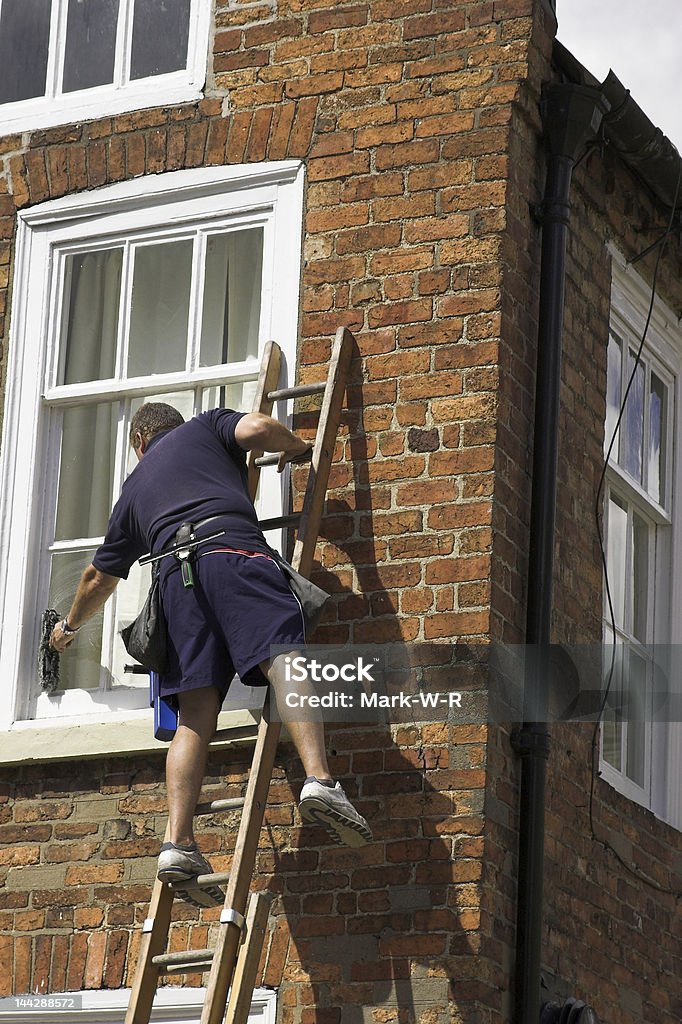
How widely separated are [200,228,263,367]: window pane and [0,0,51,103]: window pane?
4.34 feet

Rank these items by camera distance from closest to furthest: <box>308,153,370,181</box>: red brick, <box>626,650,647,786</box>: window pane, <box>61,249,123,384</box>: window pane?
<box>308,153,370,181</box>: red brick, <box>61,249,123,384</box>: window pane, <box>626,650,647,786</box>: window pane

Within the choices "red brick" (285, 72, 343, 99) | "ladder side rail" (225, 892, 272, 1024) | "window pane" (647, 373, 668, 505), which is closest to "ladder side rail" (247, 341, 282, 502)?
"red brick" (285, 72, 343, 99)

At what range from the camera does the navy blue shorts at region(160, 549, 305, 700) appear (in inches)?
246

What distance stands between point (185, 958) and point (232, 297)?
284 centimetres

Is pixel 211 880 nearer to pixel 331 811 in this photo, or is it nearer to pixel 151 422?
pixel 331 811

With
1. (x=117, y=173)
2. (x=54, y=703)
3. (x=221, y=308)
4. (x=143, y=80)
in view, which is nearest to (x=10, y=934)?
(x=54, y=703)

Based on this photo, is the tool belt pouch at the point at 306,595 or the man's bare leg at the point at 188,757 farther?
the tool belt pouch at the point at 306,595

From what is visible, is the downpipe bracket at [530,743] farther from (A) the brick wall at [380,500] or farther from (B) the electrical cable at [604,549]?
(B) the electrical cable at [604,549]

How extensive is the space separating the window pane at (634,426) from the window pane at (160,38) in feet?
8.09

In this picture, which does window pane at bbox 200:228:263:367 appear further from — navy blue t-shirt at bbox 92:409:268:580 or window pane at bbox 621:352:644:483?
window pane at bbox 621:352:644:483

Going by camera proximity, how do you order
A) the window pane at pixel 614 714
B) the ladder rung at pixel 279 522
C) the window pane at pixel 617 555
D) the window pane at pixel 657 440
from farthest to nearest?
the window pane at pixel 657 440 < the window pane at pixel 617 555 < the window pane at pixel 614 714 < the ladder rung at pixel 279 522

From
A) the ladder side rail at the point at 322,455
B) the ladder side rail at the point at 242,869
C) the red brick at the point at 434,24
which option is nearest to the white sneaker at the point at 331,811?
the ladder side rail at the point at 242,869

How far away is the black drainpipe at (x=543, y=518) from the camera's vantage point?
656cm

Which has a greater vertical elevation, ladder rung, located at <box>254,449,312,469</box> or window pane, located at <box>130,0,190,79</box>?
window pane, located at <box>130,0,190,79</box>
